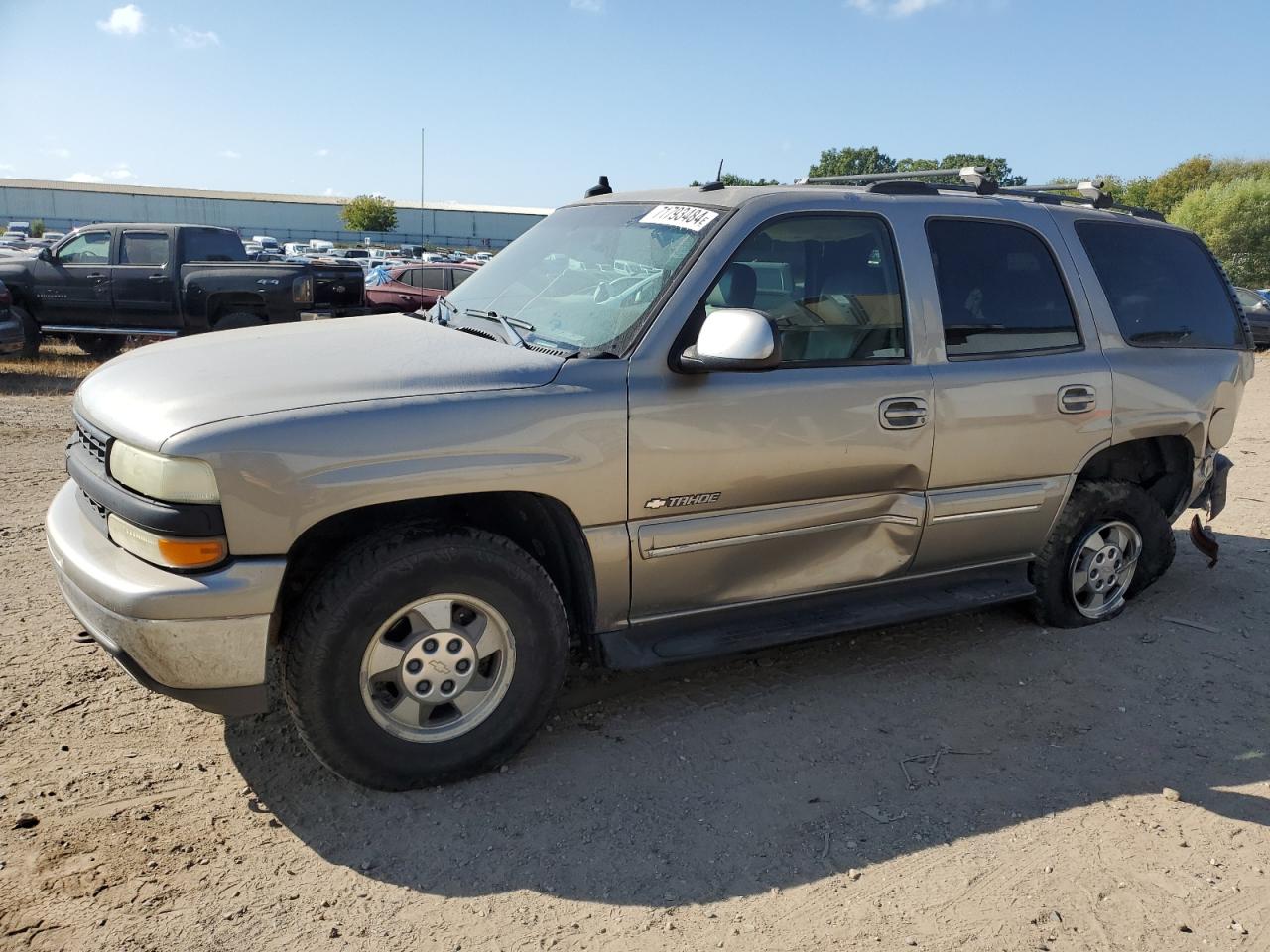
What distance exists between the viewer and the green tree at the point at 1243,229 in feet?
112

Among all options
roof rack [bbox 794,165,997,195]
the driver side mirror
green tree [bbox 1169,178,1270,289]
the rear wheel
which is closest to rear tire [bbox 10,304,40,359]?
the rear wheel

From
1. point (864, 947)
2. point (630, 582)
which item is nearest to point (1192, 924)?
point (864, 947)

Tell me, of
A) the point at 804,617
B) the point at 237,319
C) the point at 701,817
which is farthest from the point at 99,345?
the point at 701,817

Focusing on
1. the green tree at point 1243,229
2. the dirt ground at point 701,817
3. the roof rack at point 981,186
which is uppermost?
the green tree at point 1243,229

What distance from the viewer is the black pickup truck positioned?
1254 centimetres

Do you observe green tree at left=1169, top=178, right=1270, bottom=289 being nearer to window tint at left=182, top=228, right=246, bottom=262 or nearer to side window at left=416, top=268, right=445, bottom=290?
side window at left=416, top=268, right=445, bottom=290

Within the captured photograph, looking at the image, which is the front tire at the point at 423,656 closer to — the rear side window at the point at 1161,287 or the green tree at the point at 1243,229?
the rear side window at the point at 1161,287

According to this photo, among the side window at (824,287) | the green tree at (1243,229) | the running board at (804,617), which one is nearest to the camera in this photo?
the running board at (804,617)

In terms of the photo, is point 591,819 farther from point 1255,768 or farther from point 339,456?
point 1255,768

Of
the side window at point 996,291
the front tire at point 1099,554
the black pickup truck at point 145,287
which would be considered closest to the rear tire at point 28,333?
the black pickup truck at point 145,287

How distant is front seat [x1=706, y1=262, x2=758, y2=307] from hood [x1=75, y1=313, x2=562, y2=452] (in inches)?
25.5

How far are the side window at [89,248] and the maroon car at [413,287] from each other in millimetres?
5202

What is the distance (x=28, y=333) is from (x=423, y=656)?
12195 millimetres

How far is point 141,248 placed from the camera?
1297 centimetres
